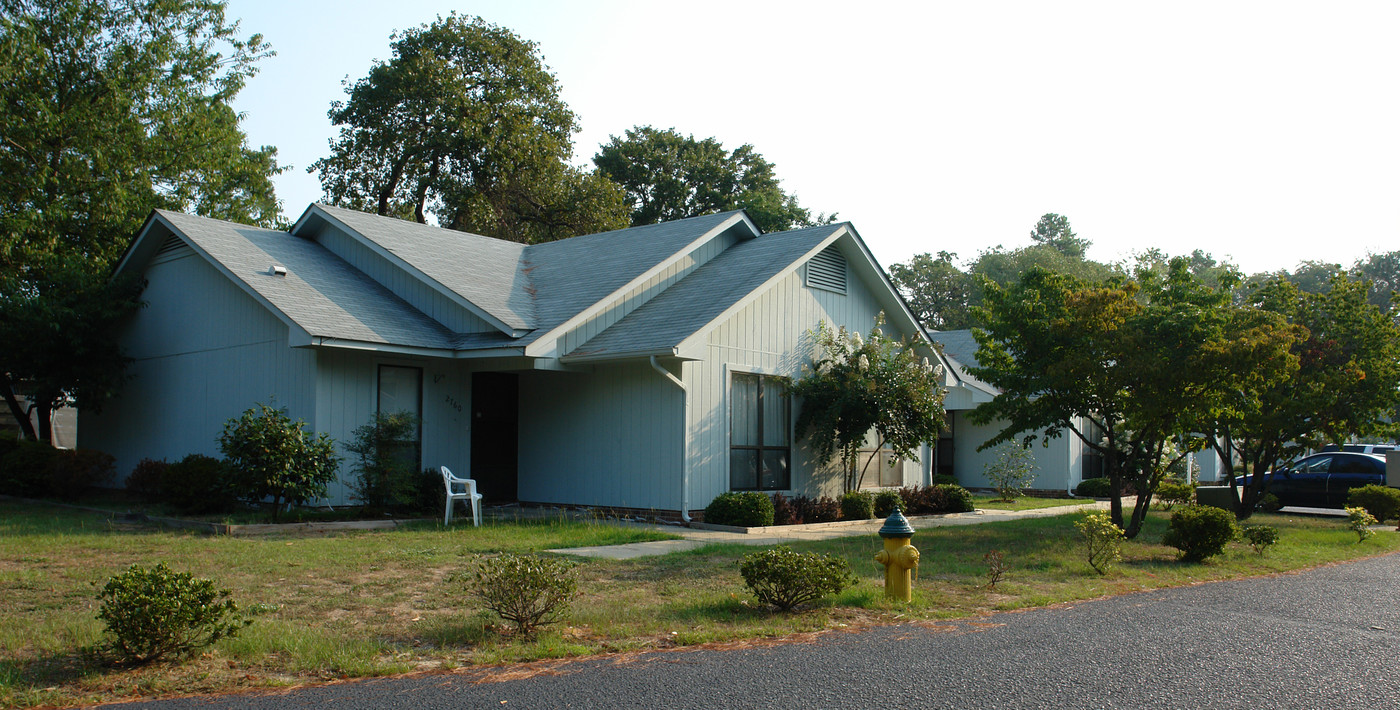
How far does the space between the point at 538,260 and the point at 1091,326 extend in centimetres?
1190

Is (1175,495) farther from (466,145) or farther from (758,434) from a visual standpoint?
(466,145)

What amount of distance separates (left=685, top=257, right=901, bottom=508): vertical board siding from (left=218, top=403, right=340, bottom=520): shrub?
5581 mm

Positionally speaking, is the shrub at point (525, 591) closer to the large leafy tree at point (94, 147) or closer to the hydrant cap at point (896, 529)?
the hydrant cap at point (896, 529)

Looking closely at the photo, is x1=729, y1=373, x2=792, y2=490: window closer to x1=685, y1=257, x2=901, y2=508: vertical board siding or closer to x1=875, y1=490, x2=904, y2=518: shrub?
x1=685, y1=257, x2=901, y2=508: vertical board siding

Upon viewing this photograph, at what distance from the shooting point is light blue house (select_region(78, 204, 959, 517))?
15352 millimetres

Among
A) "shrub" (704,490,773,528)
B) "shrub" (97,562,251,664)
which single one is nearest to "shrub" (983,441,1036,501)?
"shrub" (704,490,773,528)

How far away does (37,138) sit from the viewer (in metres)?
23.8

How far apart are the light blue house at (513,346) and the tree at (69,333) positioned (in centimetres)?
54

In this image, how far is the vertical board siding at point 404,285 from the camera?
54.1 feet

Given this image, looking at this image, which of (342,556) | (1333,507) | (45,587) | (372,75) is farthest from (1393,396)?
(372,75)

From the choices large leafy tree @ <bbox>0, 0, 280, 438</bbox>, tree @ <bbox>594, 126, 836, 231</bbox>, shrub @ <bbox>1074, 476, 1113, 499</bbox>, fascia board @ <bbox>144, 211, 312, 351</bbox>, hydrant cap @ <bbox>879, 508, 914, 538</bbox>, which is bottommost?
shrub @ <bbox>1074, 476, 1113, 499</bbox>

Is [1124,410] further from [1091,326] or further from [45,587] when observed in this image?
[45,587]

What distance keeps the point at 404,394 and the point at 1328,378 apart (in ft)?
52.7

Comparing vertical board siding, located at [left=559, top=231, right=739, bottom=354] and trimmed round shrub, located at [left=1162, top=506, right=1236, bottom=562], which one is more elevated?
vertical board siding, located at [left=559, top=231, right=739, bottom=354]
